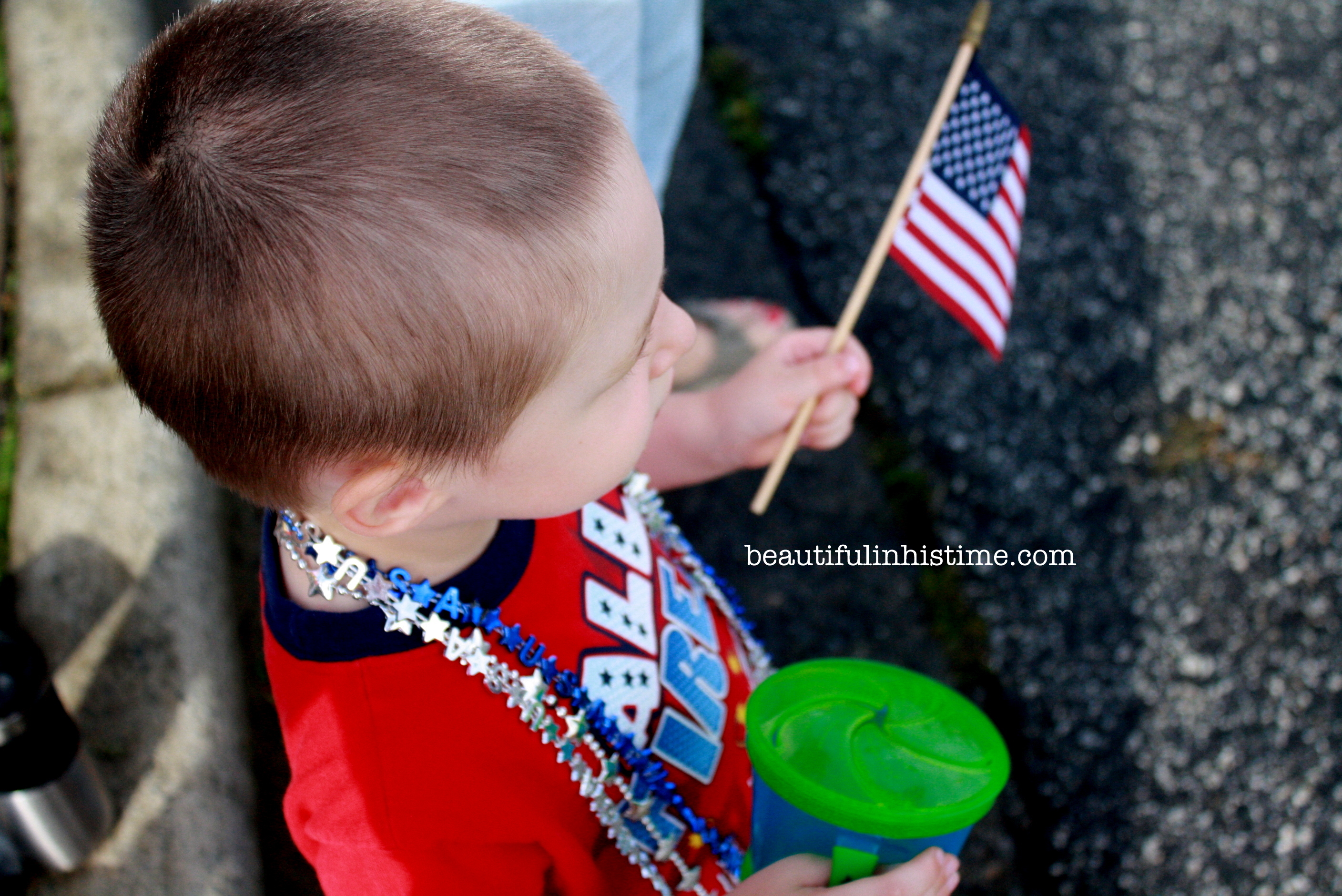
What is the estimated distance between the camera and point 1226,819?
2014mm

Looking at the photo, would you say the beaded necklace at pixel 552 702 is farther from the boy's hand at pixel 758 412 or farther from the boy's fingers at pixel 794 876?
the boy's hand at pixel 758 412

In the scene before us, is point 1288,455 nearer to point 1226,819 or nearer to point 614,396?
point 1226,819

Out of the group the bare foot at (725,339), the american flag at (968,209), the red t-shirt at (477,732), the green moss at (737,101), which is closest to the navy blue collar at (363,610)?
the red t-shirt at (477,732)

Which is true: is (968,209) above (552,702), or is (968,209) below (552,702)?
above

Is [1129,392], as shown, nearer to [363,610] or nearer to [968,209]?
[968,209]

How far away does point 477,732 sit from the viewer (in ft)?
3.66

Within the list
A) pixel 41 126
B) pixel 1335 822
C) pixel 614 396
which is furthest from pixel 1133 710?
pixel 41 126

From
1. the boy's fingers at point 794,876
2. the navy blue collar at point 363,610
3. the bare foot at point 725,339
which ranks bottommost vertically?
the boy's fingers at point 794,876

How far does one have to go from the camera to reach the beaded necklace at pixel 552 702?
107cm

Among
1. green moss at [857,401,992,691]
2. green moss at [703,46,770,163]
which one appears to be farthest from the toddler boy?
green moss at [703,46,770,163]

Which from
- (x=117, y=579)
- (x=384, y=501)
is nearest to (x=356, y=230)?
(x=384, y=501)

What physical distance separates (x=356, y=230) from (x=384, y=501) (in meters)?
0.28

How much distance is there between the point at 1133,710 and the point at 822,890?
134 centimetres

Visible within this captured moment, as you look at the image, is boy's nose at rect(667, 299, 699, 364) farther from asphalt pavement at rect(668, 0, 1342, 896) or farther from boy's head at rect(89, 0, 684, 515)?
asphalt pavement at rect(668, 0, 1342, 896)
